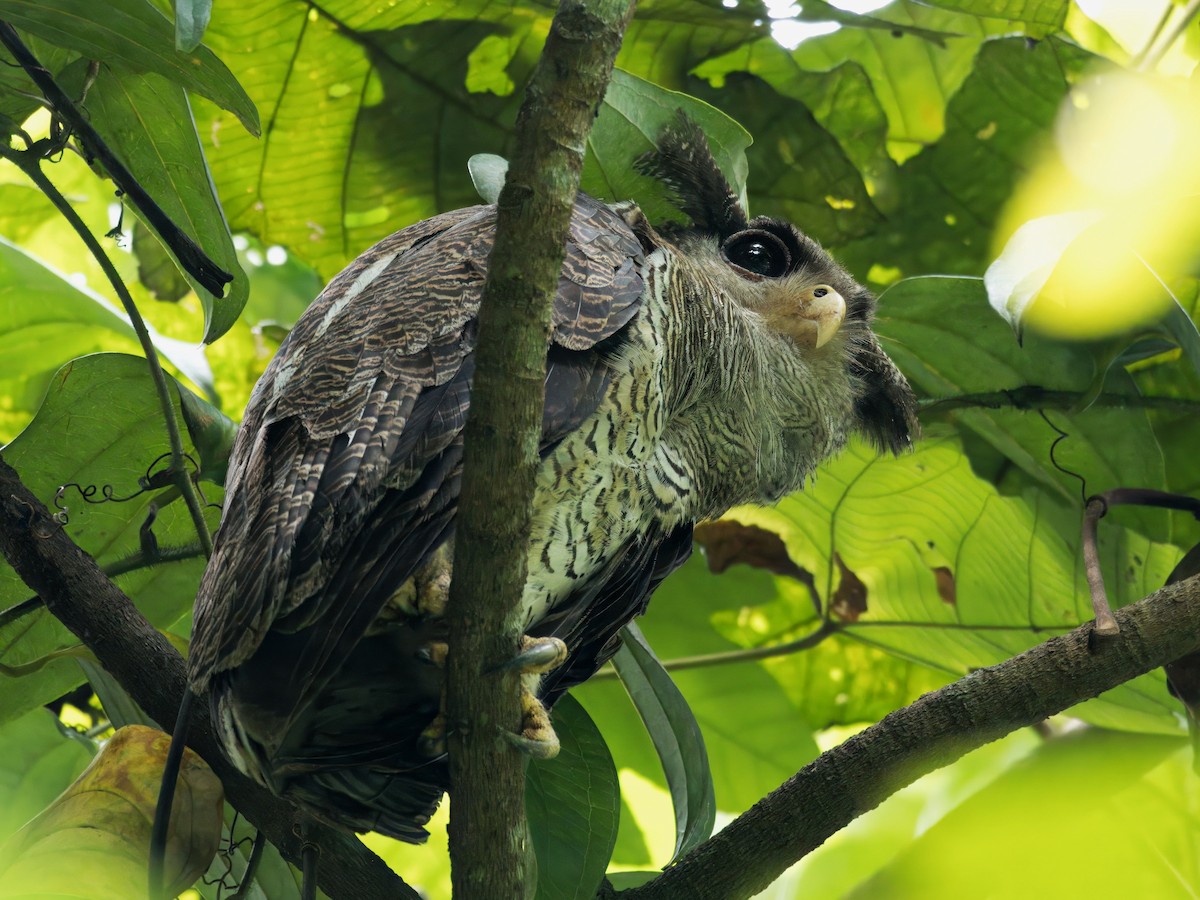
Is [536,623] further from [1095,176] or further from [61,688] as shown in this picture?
[1095,176]

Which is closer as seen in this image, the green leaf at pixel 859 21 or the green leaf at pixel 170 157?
the green leaf at pixel 170 157

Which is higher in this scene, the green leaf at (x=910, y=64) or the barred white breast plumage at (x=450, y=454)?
the green leaf at (x=910, y=64)

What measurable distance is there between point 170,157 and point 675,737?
1046 mm

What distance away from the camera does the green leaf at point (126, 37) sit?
1.35 m

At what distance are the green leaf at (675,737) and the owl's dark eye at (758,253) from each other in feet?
1.94

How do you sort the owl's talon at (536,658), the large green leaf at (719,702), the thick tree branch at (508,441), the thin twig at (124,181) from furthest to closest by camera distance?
the large green leaf at (719,702), the thin twig at (124,181), the owl's talon at (536,658), the thick tree branch at (508,441)

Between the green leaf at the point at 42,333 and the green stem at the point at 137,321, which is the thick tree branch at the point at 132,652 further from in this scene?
the green leaf at the point at 42,333

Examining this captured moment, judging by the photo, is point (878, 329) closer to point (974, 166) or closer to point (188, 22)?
point (974, 166)

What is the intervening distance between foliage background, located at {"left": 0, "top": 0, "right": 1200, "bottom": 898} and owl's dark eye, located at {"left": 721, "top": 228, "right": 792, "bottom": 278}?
0.57 feet

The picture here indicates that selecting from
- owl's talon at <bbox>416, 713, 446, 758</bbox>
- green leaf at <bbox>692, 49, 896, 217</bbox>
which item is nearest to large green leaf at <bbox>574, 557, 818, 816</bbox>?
green leaf at <bbox>692, 49, 896, 217</bbox>

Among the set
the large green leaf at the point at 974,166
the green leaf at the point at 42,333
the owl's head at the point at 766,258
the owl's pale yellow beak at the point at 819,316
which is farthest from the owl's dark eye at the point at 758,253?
the green leaf at the point at 42,333

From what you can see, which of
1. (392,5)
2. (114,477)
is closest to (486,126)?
(392,5)

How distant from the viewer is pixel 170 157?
5.40 ft

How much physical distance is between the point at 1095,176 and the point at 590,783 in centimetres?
143
